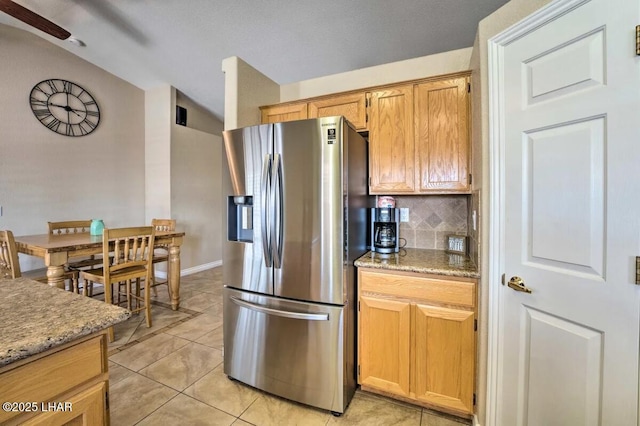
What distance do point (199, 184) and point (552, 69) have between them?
4993 millimetres

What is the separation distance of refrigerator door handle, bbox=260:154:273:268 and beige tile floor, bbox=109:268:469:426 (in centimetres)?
93

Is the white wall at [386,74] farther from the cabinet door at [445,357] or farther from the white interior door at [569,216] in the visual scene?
the cabinet door at [445,357]

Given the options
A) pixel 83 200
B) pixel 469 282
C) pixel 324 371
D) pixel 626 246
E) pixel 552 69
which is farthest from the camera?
pixel 83 200

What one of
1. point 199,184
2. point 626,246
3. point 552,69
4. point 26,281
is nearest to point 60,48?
point 199,184

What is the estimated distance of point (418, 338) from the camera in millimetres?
1642

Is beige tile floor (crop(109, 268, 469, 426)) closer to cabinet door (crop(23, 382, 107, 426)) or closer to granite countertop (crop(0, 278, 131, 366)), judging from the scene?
cabinet door (crop(23, 382, 107, 426))

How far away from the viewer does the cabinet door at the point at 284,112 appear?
232 cm

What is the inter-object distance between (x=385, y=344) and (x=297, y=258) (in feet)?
2.62

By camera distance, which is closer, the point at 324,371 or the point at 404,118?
the point at 324,371

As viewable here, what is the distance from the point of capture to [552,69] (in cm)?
115

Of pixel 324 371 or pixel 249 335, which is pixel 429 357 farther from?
pixel 249 335

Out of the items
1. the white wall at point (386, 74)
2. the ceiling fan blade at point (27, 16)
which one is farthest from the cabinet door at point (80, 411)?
the ceiling fan blade at point (27, 16)

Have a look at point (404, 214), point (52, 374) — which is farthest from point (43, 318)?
point (404, 214)

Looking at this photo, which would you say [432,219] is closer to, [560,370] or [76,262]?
[560,370]
